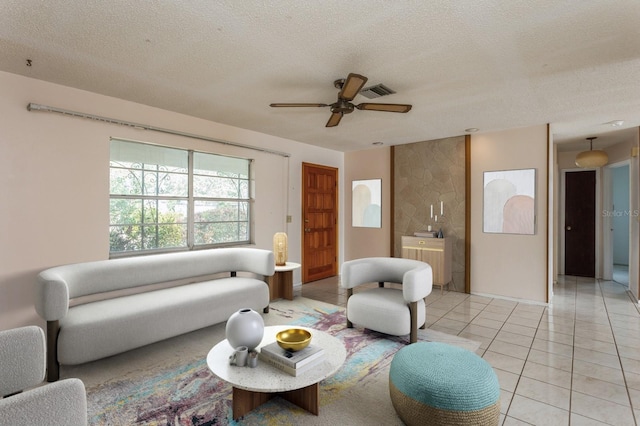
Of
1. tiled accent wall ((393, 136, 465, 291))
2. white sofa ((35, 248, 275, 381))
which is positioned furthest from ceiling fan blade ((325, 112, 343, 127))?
tiled accent wall ((393, 136, 465, 291))

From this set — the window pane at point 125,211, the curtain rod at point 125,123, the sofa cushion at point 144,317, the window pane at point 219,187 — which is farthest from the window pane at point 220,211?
the sofa cushion at point 144,317

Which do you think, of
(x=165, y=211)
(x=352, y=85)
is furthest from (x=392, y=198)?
(x=165, y=211)

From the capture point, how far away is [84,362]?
2566 millimetres

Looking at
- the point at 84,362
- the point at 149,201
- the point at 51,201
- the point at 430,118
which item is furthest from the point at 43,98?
the point at 430,118

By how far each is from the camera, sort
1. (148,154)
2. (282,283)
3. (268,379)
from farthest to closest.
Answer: (282,283), (148,154), (268,379)

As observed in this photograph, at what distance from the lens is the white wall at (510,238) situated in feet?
14.6

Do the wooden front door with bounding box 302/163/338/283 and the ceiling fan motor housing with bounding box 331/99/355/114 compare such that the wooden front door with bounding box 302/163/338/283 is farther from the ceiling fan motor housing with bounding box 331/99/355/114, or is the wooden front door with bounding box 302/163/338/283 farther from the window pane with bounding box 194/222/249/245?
the ceiling fan motor housing with bounding box 331/99/355/114

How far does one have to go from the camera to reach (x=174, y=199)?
13.2 feet

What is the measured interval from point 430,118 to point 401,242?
93.8 inches

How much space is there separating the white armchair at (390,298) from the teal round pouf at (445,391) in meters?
0.96

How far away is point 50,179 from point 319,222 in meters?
3.97

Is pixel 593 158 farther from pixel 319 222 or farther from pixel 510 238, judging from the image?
pixel 319 222

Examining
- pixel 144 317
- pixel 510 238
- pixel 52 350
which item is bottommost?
pixel 52 350

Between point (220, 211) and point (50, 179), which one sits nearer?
point (50, 179)
